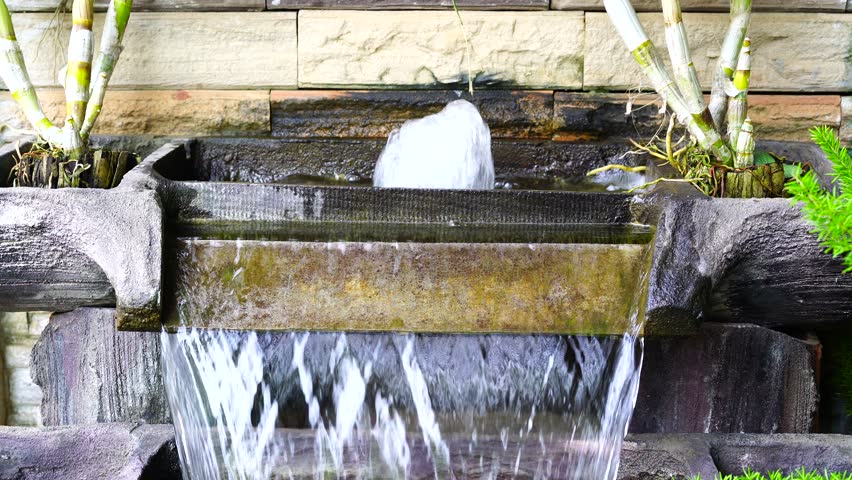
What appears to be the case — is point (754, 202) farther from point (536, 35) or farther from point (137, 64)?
point (137, 64)

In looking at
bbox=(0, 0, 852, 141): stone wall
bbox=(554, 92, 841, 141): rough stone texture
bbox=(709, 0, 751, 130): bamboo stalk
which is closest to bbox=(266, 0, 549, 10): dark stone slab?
bbox=(0, 0, 852, 141): stone wall

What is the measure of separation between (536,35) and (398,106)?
624 millimetres

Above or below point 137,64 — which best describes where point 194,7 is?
→ above

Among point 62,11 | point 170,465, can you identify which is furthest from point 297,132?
point 170,465

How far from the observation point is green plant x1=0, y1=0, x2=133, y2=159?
2.80m

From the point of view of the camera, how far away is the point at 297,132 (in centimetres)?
345

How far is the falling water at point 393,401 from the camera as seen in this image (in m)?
2.37

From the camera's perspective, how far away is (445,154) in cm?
305

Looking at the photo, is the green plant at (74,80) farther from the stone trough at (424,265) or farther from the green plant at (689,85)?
the green plant at (689,85)

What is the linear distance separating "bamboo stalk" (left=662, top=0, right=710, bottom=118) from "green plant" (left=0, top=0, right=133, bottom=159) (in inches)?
76.5

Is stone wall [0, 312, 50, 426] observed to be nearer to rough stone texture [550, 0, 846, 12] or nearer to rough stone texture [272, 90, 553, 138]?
rough stone texture [272, 90, 553, 138]

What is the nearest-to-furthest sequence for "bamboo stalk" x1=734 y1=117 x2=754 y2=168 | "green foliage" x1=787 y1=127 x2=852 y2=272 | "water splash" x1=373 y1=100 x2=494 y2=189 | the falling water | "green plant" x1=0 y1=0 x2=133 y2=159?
"green foliage" x1=787 y1=127 x2=852 y2=272 → the falling water → "bamboo stalk" x1=734 y1=117 x2=754 y2=168 → "green plant" x1=0 y1=0 x2=133 y2=159 → "water splash" x1=373 y1=100 x2=494 y2=189

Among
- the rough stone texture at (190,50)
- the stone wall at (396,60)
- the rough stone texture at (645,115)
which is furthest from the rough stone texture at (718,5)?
the rough stone texture at (190,50)

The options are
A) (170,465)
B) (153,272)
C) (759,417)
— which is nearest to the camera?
(153,272)
